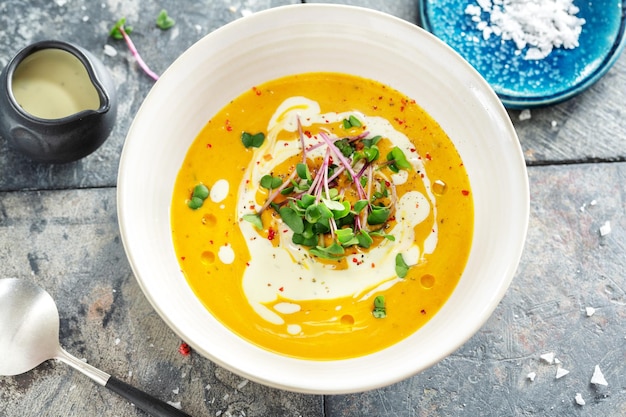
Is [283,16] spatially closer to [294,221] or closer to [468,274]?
[294,221]

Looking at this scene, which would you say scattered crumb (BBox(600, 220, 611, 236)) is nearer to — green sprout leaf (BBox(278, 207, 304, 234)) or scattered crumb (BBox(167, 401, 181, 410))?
green sprout leaf (BBox(278, 207, 304, 234))

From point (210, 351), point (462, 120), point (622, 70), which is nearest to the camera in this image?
point (210, 351)

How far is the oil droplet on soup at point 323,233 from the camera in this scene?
1.32 meters

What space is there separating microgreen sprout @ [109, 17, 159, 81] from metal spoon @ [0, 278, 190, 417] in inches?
18.7

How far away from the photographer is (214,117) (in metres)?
1.38

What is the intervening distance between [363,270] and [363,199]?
13 centimetres

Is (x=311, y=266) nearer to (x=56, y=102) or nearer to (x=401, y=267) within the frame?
(x=401, y=267)

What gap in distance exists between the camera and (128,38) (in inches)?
59.6

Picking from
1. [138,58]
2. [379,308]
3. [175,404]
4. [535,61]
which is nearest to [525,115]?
[535,61]

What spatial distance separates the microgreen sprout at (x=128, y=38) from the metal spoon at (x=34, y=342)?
1.56 ft

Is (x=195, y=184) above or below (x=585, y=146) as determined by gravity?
above

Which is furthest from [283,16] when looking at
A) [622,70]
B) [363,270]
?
[622,70]

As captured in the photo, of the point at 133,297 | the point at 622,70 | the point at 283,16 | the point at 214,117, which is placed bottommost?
the point at 133,297

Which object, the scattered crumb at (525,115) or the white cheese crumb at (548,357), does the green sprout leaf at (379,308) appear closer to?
the white cheese crumb at (548,357)
